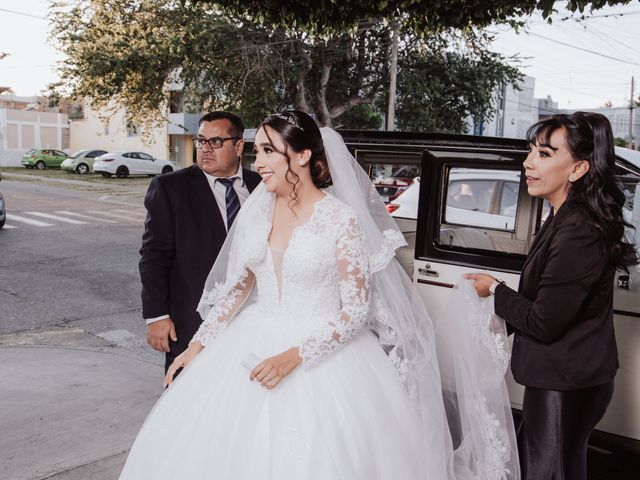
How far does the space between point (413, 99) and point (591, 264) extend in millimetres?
17556

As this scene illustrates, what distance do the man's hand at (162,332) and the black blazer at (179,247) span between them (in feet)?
0.14

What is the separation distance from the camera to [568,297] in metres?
2.23

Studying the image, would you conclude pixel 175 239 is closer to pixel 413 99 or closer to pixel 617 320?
pixel 617 320

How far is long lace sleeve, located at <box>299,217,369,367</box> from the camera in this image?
233cm

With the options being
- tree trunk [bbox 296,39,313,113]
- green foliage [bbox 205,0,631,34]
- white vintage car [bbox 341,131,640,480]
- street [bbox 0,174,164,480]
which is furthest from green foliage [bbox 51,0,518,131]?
white vintage car [bbox 341,131,640,480]

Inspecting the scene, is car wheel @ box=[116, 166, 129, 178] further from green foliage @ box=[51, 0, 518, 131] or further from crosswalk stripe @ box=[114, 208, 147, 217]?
crosswalk stripe @ box=[114, 208, 147, 217]

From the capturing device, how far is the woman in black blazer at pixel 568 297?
224 cm

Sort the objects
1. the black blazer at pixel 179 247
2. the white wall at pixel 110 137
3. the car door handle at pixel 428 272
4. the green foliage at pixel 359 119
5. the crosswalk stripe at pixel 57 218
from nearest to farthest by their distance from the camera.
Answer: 1. the black blazer at pixel 179 247
2. the car door handle at pixel 428 272
3. the crosswalk stripe at pixel 57 218
4. the green foliage at pixel 359 119
5. the white wall at pixel 110 137

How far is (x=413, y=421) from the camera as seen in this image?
2.44 meters

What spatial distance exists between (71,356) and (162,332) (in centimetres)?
255

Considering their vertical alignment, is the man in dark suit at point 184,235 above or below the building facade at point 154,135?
below

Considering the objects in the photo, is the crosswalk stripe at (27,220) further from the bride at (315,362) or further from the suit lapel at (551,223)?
the suit lapel at (551,223)

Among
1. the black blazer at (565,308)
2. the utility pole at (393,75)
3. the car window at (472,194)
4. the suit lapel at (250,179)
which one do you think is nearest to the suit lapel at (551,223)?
the black blazer at (565,308)

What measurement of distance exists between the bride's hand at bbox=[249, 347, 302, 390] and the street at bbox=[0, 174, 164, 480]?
1672mm
